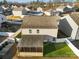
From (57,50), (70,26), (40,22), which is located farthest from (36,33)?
(70,26)

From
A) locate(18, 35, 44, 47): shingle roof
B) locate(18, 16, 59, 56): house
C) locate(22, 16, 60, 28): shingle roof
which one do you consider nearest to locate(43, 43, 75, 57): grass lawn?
locate(18, 16, 59, 56): house

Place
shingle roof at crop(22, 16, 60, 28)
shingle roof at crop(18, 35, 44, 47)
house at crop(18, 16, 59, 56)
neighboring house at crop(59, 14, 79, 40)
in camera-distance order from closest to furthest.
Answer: house at crop(18, 16, 59, 56), shingle roof at crop(18, 35, 44, 47), shingle roof at crop(22, 16, 60, 28), neighboring house at crop(59, 14, 79, 40)

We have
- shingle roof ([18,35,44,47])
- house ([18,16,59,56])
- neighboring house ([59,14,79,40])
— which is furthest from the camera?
neighboring house ([59,14,79,40])

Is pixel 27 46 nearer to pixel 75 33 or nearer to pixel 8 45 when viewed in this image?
pixel 8 45

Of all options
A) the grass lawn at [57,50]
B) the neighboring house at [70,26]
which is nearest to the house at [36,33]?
the grass lawn at [57,50]

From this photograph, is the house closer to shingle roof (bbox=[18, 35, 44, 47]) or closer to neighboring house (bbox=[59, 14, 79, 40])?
shingle roof (bbox=[18, 35, 44, 47])

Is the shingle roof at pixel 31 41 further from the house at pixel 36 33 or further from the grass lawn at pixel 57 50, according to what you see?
the grass lawn at pixel 57 50
